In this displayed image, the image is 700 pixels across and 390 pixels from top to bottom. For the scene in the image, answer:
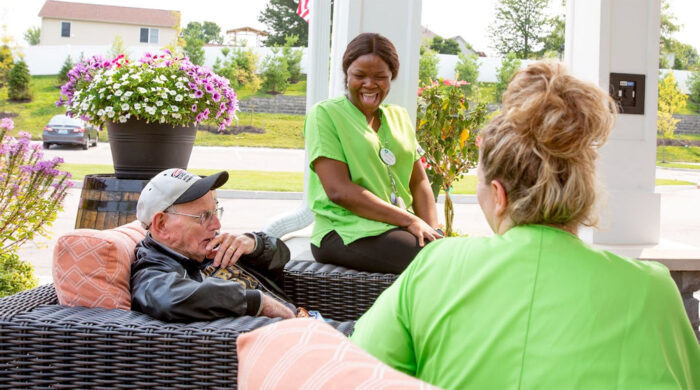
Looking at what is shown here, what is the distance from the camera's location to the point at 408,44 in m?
3.58

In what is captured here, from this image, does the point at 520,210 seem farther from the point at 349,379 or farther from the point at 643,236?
the point at 643,236

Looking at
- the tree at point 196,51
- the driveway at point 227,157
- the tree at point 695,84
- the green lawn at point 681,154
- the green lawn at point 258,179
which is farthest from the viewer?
the tree at point 695,84

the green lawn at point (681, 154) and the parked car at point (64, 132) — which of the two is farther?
the green lawn at point (681, 154)

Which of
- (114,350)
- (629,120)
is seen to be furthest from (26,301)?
(629,120)

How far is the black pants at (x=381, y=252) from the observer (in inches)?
93.2

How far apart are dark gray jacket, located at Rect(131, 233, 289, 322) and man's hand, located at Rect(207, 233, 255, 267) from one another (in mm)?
45

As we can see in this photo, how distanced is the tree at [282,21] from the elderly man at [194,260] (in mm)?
35311

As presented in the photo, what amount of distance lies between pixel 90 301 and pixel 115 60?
2219mm

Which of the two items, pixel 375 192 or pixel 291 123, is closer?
pixel 375 192

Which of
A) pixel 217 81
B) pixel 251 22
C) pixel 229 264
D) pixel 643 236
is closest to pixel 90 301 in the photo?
pixel 229 264

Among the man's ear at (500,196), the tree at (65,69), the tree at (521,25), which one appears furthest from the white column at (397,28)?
the tree at (521,25)

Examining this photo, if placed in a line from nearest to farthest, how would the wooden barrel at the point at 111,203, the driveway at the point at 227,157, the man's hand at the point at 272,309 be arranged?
1. the man's hand at the point at 272,309
2. the wooden barrel at the point at 111,203
3. the driveway at the point at 227,157

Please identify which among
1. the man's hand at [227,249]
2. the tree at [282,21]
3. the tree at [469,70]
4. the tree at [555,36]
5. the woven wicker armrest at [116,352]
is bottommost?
the woven wicker armrest at [116,352]

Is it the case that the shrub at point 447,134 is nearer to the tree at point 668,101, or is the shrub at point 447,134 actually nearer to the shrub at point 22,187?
the shrub at point 22,187
